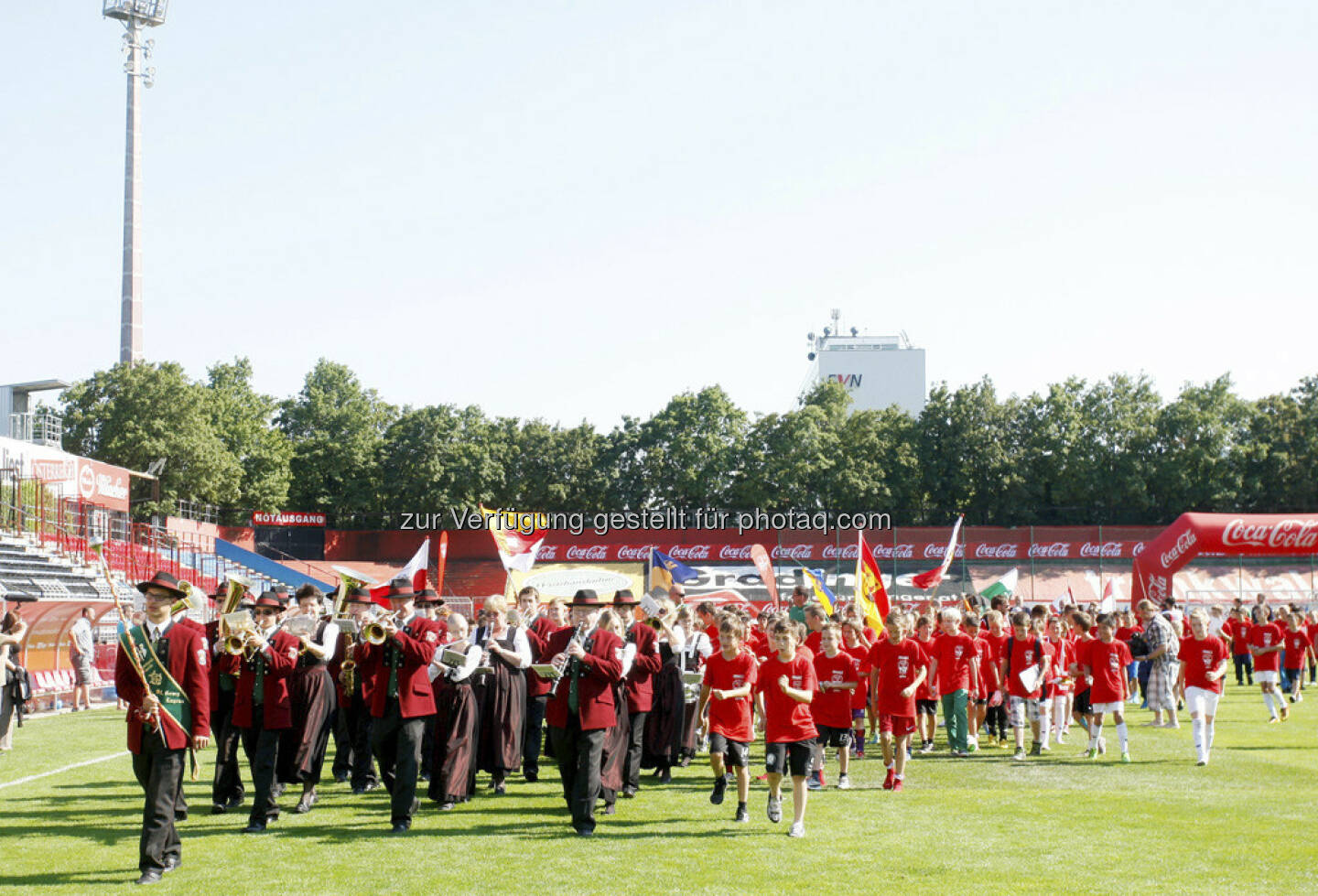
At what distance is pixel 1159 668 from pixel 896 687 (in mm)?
8707

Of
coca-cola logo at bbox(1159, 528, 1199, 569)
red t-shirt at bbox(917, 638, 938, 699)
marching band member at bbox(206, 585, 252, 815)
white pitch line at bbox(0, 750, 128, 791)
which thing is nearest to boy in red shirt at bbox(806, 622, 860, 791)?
red t-shirt at bbox(917, 638, 938, 699)

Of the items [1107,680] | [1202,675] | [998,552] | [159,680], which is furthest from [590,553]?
[159,680]

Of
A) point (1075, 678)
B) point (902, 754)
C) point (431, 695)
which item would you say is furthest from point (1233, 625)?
point (431, 695)

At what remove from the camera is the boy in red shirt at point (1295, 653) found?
22984 mm

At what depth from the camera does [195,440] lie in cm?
6072

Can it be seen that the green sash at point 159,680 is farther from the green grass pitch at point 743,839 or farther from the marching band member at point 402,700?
the marching band member at point 402,700

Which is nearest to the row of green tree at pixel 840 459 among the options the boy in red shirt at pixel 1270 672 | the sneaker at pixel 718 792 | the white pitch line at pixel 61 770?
the boy in red shirt at pixel 1270 672

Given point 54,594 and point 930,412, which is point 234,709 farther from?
point 930,412

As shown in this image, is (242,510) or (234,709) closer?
(234,709)

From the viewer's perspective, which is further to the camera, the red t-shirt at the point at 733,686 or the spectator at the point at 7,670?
the spectator at the point at 7,670

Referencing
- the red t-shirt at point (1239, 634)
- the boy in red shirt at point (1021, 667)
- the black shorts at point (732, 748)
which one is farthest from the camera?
the red t-shirt at point (1239, 634)

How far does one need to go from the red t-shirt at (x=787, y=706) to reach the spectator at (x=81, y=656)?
15.5 metres

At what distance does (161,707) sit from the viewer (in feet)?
27.3

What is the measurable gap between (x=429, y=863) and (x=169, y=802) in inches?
73.7
